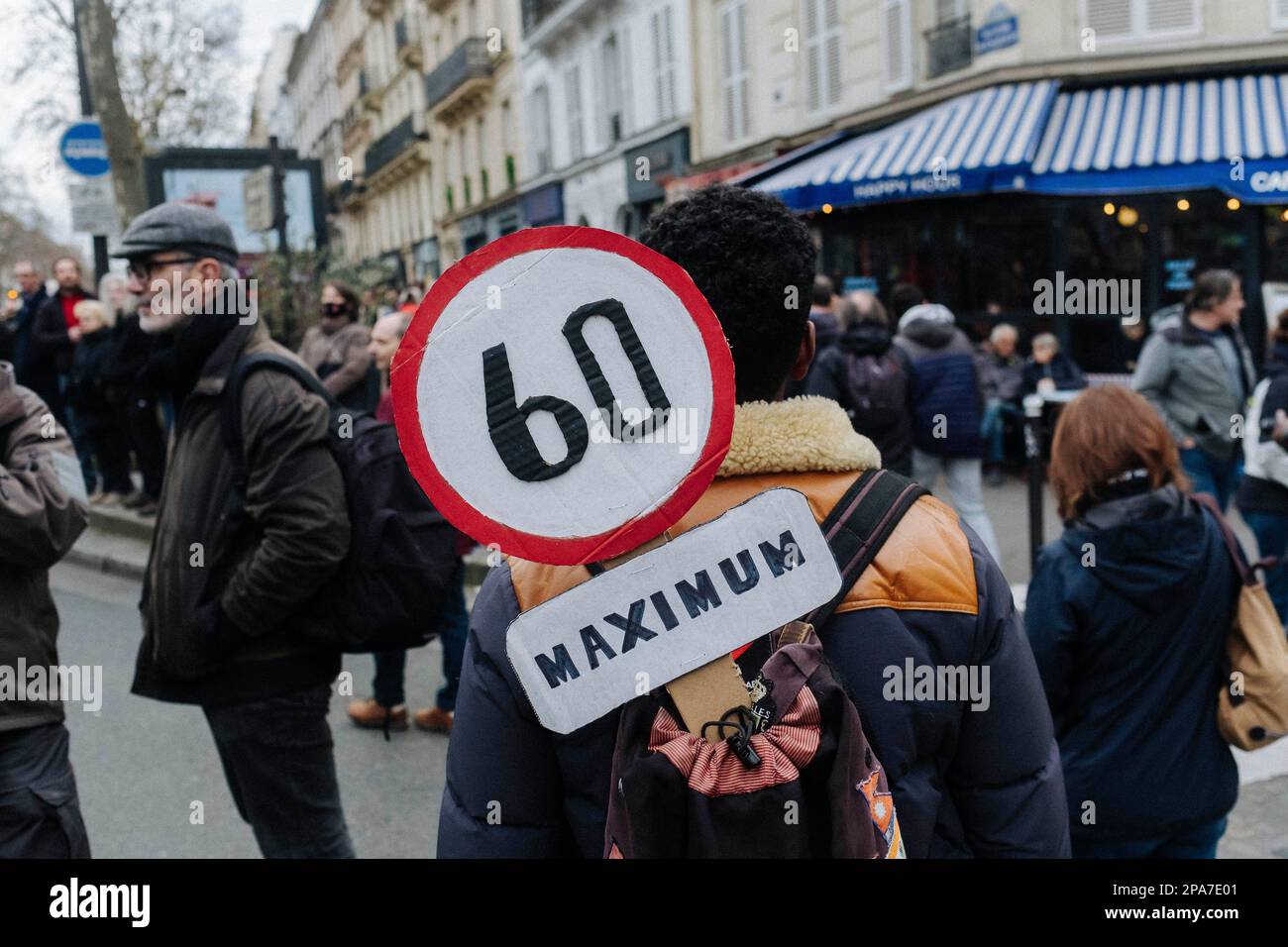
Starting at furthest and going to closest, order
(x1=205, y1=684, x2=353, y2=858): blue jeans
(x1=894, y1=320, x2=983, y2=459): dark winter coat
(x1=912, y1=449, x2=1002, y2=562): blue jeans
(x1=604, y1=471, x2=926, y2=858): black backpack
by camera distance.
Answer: (x1=912, y1=449, x2=1002, y2=562): blue jeans, (x1=894, y1=320, x2=983, y2=459): dark winter coat, (x1=205, y1=684, x2=353, y2=858): blue jeans, (x1=604, y1=471, x2=926, y2=858): black backpack

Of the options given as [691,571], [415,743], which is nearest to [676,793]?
[691,571]

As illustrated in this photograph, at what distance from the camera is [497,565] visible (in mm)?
1527

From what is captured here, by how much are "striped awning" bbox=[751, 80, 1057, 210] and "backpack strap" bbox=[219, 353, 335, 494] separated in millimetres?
9522

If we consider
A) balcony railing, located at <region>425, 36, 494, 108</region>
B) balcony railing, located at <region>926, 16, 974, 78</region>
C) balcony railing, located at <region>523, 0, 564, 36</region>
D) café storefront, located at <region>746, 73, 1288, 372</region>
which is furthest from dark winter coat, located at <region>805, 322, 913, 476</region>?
balcony railing, located at <region>425, 36, 494, 108</region>

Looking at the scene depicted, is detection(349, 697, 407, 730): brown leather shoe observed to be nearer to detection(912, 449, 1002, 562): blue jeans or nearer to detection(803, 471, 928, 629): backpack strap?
detection(912, 449, 1002, 562): blue jeans

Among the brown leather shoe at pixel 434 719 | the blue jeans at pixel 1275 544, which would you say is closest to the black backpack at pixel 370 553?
the brown leather shoe at pixel 434 719

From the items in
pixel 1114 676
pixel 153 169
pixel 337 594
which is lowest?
pixel 1114 676

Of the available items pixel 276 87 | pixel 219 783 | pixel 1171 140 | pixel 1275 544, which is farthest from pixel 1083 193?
pixel 276 87

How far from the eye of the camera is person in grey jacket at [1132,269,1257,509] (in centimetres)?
609

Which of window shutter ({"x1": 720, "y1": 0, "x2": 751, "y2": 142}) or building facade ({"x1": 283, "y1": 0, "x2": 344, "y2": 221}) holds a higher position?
building facade ({"x1": 283, "y1": 0, "x2": 344, "y2": 221})

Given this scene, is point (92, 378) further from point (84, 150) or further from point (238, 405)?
point (238, 405)
